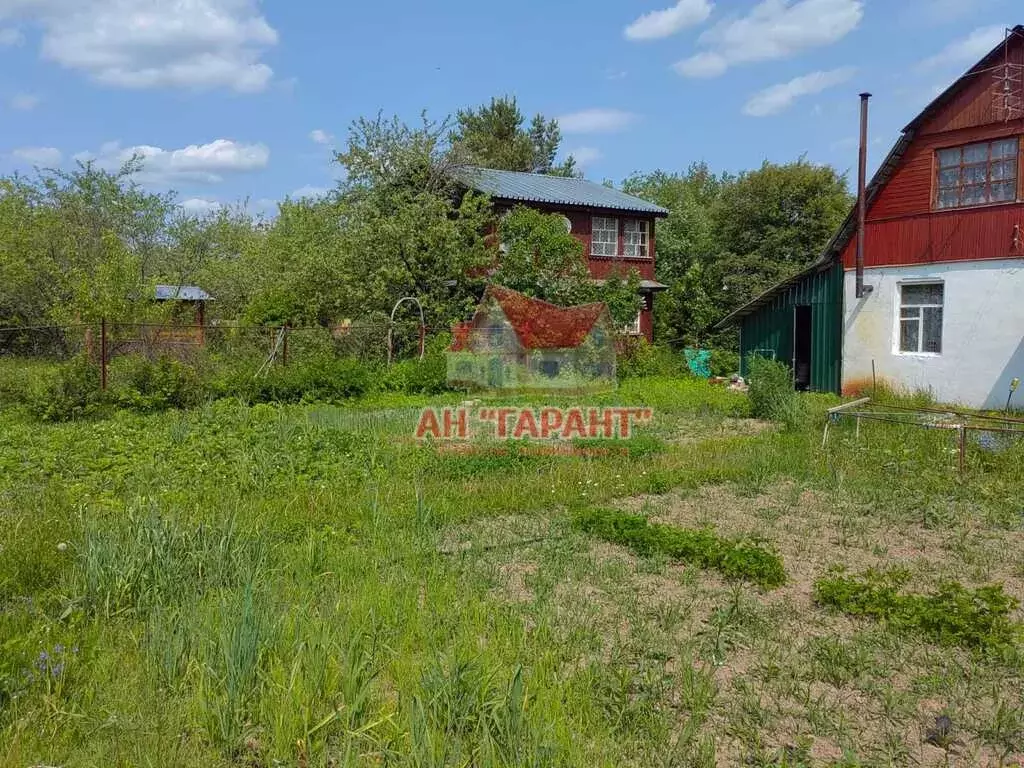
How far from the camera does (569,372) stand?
1822cm

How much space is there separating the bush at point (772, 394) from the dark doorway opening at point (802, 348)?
563 centimetres

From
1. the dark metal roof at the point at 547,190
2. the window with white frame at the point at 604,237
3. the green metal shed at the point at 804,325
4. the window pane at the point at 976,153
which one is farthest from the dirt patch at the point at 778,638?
the window with white frame at the point at 604,237

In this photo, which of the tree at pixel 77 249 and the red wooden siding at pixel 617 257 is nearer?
the tree at pixel 77 249

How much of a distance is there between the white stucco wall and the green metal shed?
511 mm

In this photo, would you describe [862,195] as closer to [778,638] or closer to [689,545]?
[689,545]

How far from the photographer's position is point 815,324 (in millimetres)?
17578

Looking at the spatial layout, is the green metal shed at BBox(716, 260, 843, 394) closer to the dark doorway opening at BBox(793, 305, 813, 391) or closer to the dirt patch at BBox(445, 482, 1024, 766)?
the dark doorway opening at BBox(793, 305, 813, 391)

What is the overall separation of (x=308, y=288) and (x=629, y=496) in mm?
16358

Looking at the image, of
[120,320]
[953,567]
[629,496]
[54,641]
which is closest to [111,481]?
[54,641]

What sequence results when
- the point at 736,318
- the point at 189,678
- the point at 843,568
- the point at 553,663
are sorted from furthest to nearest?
1. the point at 736,318
2. the point at 843,568
3. the point at 553,663
4. the point at 189,678

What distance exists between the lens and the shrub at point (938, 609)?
13.8 ft

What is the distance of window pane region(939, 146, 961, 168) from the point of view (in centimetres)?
1502

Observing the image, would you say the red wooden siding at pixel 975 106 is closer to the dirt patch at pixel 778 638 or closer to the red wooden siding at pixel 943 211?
the red wooden siding at pixel 943 211

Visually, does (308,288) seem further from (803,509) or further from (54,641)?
(54,641)
